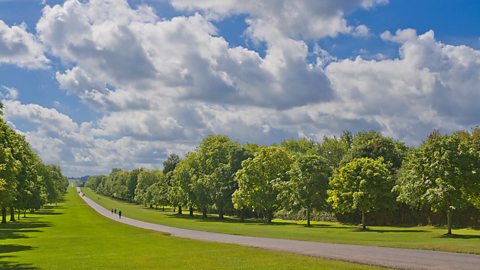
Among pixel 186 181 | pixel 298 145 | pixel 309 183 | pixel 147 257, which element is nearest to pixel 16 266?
pixel 147 257

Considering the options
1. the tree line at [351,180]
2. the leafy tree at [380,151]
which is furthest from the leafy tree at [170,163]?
the leafy tree at [380,151]

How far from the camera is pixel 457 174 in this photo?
52.4m

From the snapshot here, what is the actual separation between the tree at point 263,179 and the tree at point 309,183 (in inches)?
251

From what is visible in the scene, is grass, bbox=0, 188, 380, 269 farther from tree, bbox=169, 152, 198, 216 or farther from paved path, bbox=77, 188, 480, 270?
tree, bbox=169, 152, 198, 216

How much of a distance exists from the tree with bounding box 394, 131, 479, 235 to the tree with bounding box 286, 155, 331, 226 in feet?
83.3

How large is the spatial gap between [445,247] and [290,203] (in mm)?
47613

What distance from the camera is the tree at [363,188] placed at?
6925 cm

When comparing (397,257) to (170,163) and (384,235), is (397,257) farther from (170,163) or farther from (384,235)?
(170,163)

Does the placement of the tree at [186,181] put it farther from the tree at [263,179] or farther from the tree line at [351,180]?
the tree at [263,179]

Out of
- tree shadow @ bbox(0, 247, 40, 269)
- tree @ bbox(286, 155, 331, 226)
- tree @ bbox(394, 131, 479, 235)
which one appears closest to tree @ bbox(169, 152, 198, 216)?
tree @ bbox(286, 155, 331, 226)

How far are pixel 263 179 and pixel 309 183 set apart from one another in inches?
535

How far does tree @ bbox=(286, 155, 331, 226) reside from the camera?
80375 mm

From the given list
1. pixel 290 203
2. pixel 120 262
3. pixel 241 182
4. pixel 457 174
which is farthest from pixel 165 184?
pixel 120 262

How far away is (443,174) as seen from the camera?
174 ft
